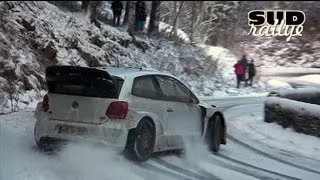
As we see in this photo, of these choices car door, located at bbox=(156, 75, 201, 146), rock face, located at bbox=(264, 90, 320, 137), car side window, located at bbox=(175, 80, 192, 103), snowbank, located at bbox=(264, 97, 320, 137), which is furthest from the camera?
snowbank, located at bbox=(264, 97, 320, 137)

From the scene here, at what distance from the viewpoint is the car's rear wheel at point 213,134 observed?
998 cm

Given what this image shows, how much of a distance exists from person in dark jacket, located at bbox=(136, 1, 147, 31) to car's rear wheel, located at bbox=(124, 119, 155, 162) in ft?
19.7

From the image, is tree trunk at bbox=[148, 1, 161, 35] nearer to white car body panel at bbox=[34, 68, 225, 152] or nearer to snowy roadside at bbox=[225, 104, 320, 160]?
snowy roadside at bbox=[225, 104, 320, 160]

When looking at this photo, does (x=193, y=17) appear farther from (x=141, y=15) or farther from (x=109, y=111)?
(x=141, y=15)

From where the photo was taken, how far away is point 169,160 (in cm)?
891

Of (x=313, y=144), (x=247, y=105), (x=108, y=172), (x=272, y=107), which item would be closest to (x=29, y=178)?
(x=108, y=172)

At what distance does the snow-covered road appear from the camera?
7.54 m

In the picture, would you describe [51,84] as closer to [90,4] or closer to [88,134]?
[88,134]

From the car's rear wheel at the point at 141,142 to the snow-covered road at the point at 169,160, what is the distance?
127 millimetres

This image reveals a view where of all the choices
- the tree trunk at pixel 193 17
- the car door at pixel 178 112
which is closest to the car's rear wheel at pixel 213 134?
the car door at pixel 178 112

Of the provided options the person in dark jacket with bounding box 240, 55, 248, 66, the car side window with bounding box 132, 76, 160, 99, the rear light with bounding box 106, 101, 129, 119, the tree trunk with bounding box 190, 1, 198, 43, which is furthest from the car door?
the tree trunk with bounding box 190, 1, 198, 43

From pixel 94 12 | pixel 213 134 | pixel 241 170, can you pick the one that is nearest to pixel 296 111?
pixel 213 134

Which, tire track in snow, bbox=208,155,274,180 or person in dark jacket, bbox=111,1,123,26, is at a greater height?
person in dark jacket, bbox=111,1,123,26

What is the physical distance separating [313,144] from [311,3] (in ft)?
10.6
